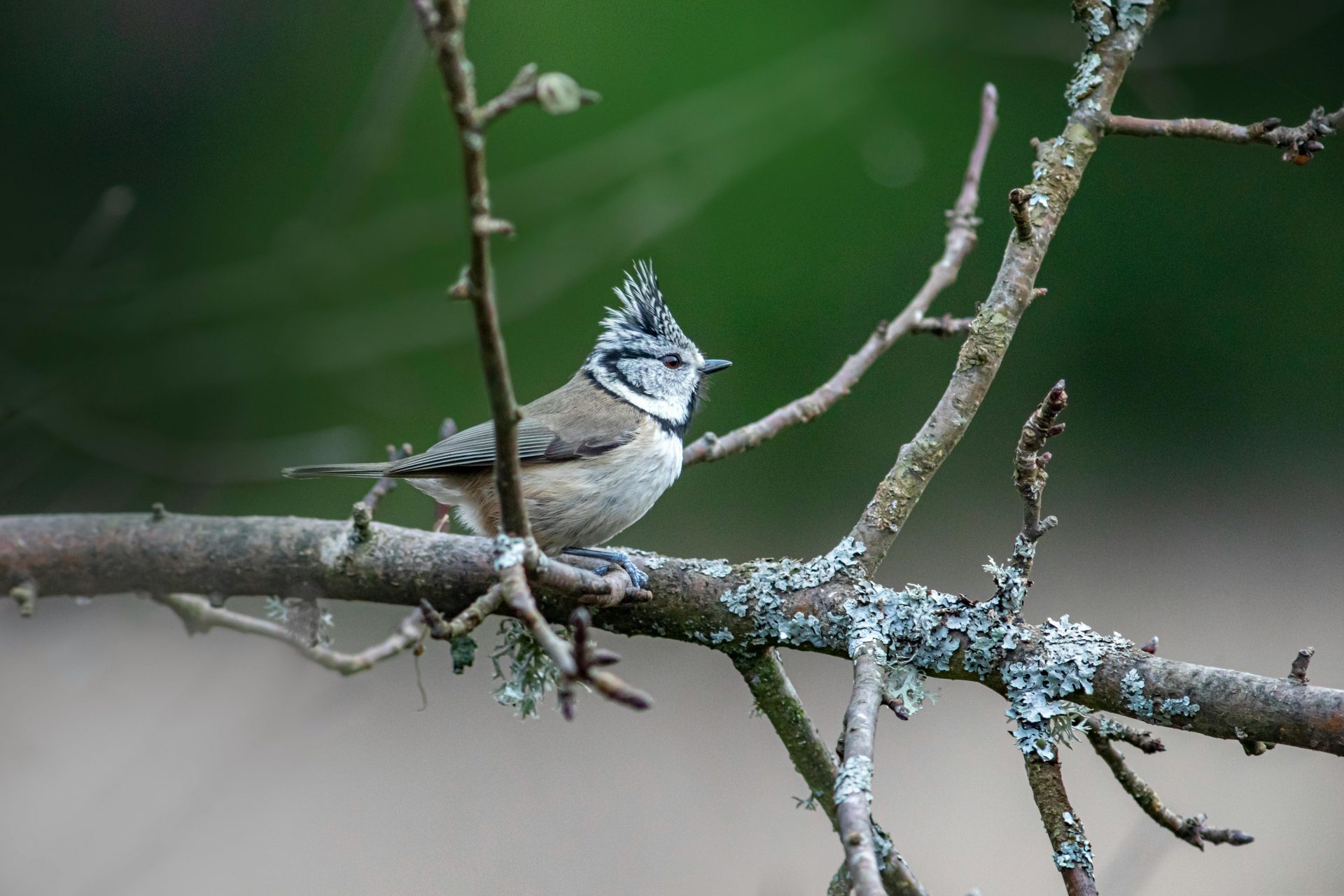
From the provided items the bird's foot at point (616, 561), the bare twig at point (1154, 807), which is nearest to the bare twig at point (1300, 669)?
the bare twig at point (1154, 807)

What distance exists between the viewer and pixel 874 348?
222 cm

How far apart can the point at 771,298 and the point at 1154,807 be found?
2.41m

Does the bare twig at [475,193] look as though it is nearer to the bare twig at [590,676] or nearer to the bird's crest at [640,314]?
the bare twig at [590,676]

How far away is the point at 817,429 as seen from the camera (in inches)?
153

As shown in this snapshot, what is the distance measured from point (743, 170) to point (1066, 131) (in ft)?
4.96

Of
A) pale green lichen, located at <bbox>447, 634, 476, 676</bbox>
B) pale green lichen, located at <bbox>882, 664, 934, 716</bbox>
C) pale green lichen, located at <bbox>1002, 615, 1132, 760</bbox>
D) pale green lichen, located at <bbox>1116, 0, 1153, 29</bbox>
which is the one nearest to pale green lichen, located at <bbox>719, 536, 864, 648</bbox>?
pale green lichen, located at <bbox>882, 664, 934, 716</bbox>

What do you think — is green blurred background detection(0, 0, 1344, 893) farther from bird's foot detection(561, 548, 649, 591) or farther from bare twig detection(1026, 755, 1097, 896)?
bare twig detection(1026, 755, 1097, 896)

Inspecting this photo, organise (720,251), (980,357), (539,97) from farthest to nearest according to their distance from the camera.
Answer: (720,251)
(980,357)
(539,97)

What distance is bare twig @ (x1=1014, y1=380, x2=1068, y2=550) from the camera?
3.98ft

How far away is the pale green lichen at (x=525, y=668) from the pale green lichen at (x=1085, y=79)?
4.54ft

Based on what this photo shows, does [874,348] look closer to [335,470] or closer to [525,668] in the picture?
[525,668]

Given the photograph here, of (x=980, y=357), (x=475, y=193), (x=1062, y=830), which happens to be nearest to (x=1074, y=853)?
(x=1062, y=830)

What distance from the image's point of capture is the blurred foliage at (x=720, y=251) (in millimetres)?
2518

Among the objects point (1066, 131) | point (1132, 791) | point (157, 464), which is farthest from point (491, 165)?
point (1132, 791)
